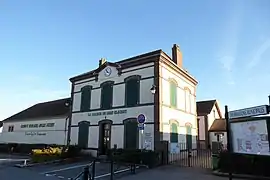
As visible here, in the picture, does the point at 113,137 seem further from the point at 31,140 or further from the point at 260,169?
the point at 31,140

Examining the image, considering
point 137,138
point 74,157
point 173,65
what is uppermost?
point 173,65

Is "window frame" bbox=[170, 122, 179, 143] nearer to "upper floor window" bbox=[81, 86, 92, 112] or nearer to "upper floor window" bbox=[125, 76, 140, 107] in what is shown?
A: "upper floor window" bbox=[125, 76, 140, 107]

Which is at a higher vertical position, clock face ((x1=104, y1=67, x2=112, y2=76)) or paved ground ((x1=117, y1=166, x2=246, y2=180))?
clock face ((x1=104, y1=67, x2=112, y2=76))

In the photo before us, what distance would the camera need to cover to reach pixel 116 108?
18.9 metres

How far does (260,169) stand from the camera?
10.5 meters

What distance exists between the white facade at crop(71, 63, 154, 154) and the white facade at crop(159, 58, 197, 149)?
0.87 meters

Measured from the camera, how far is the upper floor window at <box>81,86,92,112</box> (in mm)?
21469

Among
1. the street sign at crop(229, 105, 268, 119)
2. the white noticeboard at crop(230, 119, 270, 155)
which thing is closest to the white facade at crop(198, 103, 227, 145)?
the white noticeboard at crop(230, 119, 270, 155)

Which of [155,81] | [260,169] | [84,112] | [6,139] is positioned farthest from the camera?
[6,139]

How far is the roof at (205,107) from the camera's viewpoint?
2956cm

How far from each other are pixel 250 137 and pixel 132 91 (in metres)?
12.1

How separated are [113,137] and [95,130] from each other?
219 centimetres

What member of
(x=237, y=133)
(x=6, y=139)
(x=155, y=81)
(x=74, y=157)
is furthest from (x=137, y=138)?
(x=6, y=139)

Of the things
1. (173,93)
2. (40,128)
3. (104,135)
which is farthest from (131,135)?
(40,128)
